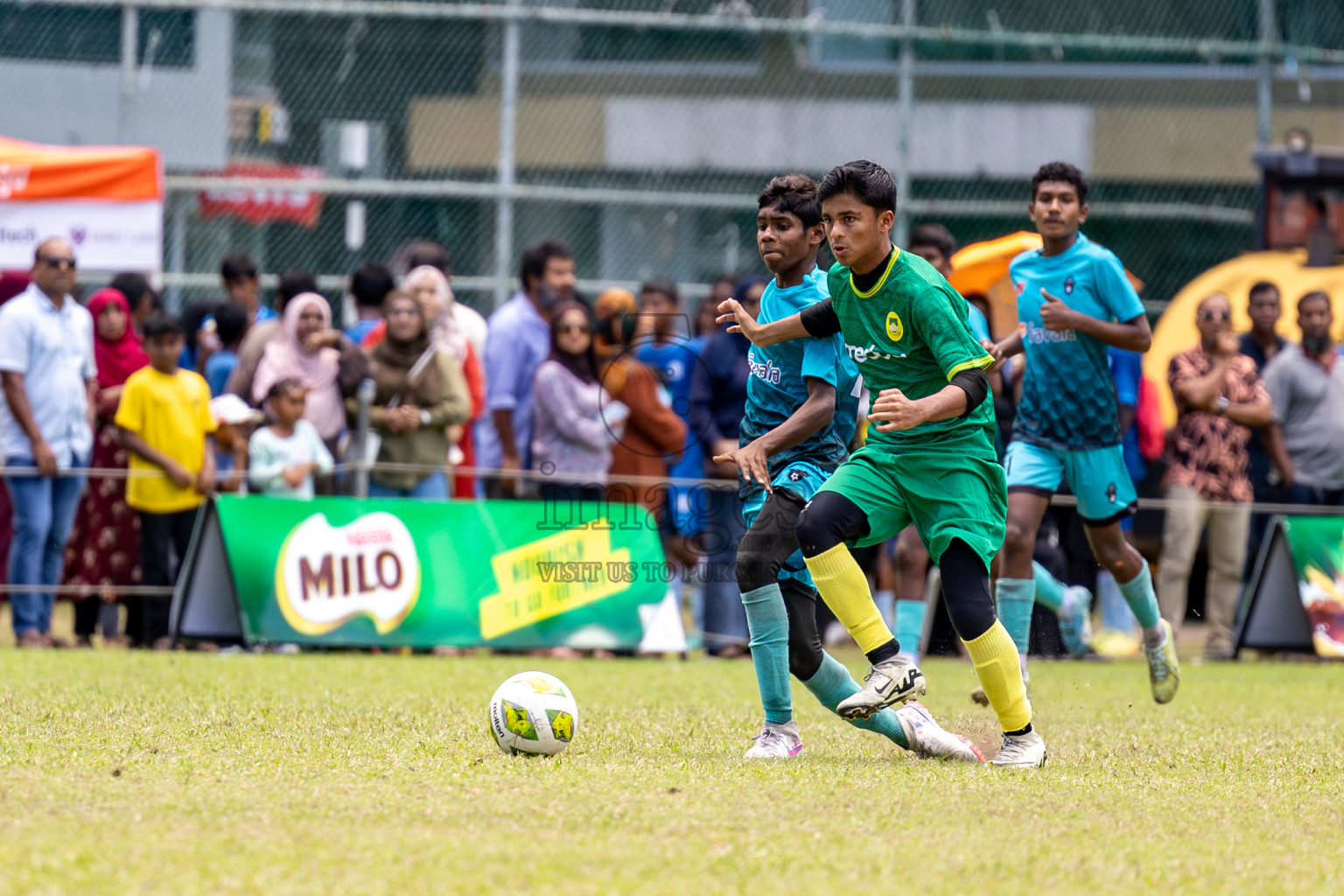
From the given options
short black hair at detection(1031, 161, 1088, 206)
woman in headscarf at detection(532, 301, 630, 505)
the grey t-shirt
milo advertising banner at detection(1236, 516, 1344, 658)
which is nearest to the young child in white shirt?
A: woman in headscarf at detection(532, 301, 630, 505)

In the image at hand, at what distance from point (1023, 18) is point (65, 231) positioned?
9375 mm

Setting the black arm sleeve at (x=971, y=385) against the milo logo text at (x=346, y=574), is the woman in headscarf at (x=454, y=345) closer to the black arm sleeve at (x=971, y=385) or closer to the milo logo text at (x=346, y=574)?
the milo logo text at (x=346, y=574)

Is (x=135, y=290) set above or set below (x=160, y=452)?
above

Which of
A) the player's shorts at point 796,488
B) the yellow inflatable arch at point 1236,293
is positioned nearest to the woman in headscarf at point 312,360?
the player's shorts at point 796,488

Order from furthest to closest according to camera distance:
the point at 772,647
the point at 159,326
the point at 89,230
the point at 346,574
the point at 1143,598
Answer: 1. the point at 89,230
2. the point at 159,326
3. the point at 346,574
4. the point at 1143,598
5. the point at 772,647

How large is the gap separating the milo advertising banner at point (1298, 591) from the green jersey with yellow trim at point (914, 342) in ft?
21.8

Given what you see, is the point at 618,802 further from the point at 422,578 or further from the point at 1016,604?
the point at 422,578

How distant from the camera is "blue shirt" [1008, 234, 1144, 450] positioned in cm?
789

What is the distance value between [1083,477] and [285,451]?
536 centimetres

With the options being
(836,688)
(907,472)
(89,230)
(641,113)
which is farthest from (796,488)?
(641,113)

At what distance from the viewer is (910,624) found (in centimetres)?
920

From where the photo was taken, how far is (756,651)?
624 cm

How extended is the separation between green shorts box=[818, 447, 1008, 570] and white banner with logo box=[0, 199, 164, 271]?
855cm

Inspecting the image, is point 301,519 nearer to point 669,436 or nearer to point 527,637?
point 527,637
